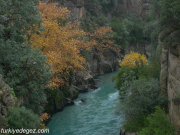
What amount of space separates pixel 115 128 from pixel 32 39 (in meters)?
9.99

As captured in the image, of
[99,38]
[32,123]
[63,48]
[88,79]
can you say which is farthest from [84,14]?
[32,123]

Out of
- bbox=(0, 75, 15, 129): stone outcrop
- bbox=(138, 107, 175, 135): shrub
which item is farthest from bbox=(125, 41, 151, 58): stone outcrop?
bbox=(0, 75, 15, 129): stone outcrop

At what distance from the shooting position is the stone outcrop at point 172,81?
1141 cm

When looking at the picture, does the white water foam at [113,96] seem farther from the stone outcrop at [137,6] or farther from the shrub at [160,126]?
the stone outcrop at [137,6]

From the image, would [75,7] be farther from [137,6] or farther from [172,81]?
[137,6]

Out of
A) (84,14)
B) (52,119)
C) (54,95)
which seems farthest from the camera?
(84,14)

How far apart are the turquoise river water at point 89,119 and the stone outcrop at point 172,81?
13.2 feet

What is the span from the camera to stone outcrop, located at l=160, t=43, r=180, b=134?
11.4m

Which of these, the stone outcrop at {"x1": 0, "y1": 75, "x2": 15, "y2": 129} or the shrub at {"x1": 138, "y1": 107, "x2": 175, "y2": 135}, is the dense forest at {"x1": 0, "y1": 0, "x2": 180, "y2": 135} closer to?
the shrub at {"x1": 138, "y1": 107, "x2": 175, "y2": 135}

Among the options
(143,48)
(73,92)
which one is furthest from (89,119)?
(143,48)

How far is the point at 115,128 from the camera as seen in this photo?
16375mm

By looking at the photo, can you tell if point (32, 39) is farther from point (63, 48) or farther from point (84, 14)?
point (84, 14)

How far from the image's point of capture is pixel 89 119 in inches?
719

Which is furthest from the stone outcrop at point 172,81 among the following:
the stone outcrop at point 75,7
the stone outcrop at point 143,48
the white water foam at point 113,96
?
the stone outcrop at point 143,48
